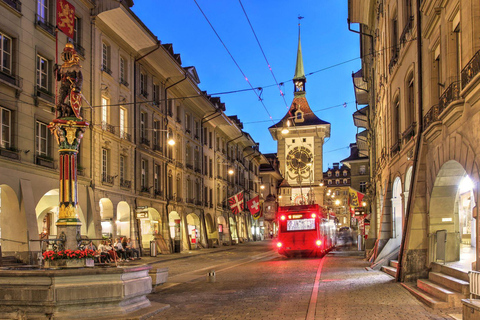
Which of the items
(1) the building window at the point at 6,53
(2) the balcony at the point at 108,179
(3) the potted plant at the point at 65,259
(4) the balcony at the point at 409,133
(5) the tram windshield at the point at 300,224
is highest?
(1) the building window at the point at 6,53

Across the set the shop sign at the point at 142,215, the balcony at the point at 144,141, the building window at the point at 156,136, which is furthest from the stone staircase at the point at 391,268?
the building window at the point at 156,136

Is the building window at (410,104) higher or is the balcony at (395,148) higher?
the building window at (410,104)

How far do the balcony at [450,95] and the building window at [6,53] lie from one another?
17.0m

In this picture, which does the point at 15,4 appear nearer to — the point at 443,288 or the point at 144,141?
the point at 144,141

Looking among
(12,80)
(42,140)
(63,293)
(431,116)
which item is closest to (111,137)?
(42,140)

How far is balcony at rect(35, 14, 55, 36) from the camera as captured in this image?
24.5 m

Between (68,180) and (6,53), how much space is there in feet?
38.9

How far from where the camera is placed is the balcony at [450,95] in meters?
12.1

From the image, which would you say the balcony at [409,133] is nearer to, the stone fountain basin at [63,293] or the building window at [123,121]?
the stone fountain basin at [63,293]

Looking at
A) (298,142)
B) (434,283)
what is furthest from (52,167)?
(298,142)

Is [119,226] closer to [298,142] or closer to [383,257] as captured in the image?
[383,257]

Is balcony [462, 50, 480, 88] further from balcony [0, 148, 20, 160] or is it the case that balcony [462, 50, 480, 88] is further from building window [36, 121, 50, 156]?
building window [36, 121, 50, 156]

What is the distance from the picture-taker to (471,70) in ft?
34.7

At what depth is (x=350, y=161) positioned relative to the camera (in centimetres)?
7825
